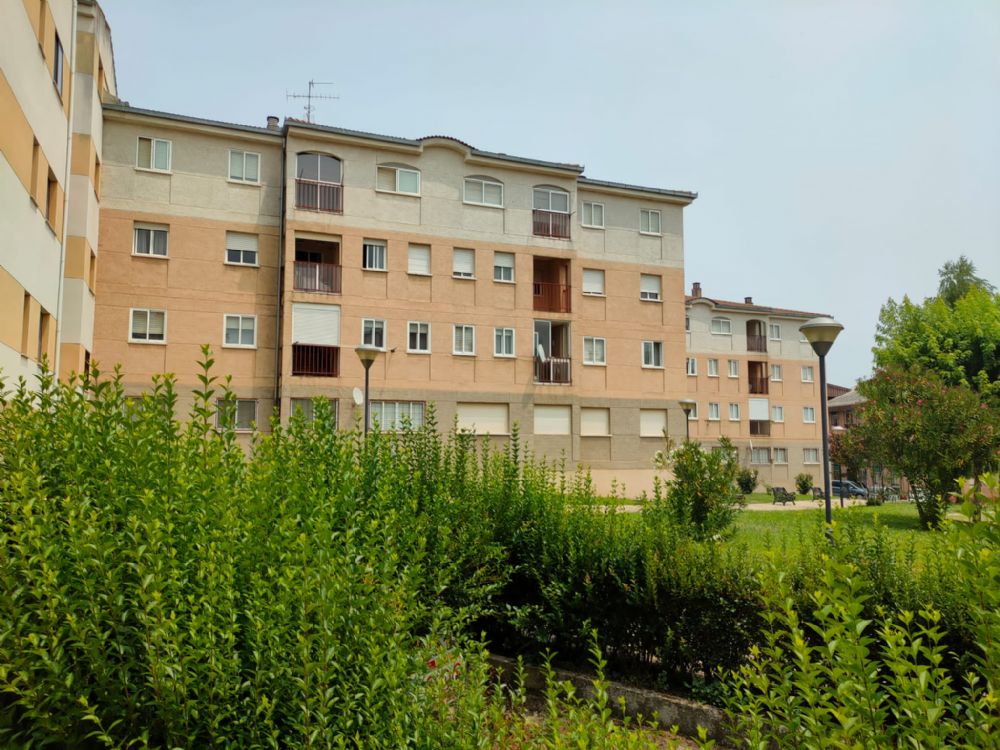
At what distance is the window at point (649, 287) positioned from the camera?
32844 mm

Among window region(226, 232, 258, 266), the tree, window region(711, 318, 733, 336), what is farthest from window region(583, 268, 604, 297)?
the tree

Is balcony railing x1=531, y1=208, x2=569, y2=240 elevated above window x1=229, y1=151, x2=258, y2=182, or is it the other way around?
window x1=229, y1=151, x2=258, y2=182

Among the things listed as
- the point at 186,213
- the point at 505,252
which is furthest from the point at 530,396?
the point at 186,213

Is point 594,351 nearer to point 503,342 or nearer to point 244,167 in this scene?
point 503,342

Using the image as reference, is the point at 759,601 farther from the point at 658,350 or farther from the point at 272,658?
the point at 658,350

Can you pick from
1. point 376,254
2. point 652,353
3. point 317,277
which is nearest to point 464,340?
point 376,254

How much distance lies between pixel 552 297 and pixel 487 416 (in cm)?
651

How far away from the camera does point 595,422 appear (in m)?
31.0

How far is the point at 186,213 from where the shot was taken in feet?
84.1

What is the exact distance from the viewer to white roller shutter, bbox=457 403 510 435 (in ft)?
92.8

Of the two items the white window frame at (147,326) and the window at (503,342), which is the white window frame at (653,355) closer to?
the window at (503,342)

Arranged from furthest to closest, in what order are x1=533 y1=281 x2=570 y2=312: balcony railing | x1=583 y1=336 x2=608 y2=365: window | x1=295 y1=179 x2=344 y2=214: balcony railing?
x1=583 y1=336 x2=608 y2=365: window, x1=533 y1=281 x2=570 y2=312: balcony railing, x1=295 y1=179 x2=344 y2=214: balcony railing

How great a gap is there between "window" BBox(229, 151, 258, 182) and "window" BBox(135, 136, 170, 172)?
7.15 feet

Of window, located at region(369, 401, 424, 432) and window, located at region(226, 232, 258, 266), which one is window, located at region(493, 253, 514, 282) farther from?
window, located at region(226, 232, 258, 266)
